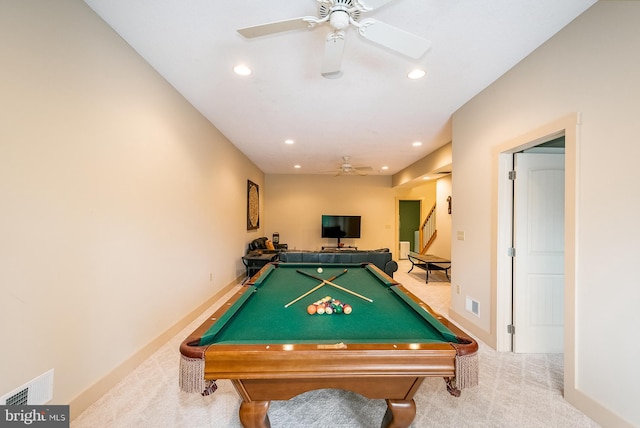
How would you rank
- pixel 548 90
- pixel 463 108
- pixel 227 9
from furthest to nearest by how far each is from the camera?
pixel 463 108 → pixel 548 90 → pixel 227 9

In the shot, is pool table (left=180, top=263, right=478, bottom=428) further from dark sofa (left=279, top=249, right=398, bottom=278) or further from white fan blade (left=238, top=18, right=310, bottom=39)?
dark sofa (left=279, top=249, right=398, bottom=278)

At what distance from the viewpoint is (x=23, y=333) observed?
142 centimetres

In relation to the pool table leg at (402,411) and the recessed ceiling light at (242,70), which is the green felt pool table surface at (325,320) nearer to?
the pool table leg at (402,411)

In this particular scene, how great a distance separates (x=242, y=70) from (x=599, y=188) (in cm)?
302

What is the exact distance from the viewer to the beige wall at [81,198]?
1375mm

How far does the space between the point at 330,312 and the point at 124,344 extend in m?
1.88

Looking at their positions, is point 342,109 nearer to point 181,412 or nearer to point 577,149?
point 577,149

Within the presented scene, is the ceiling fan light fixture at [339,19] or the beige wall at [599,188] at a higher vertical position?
the ceiling fan light fixture at [339,19]

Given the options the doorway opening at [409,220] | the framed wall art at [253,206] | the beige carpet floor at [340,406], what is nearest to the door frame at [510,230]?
the beige carpet floor at [340,406]

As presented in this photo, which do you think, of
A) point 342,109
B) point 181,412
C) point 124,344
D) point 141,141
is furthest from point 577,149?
point 124,344

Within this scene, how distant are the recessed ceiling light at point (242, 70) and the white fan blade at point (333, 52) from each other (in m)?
0.93

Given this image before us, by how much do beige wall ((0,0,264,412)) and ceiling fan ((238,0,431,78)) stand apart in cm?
119

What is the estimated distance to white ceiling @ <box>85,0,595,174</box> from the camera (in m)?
1.76

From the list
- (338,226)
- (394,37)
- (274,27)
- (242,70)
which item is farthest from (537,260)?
(338,226)
